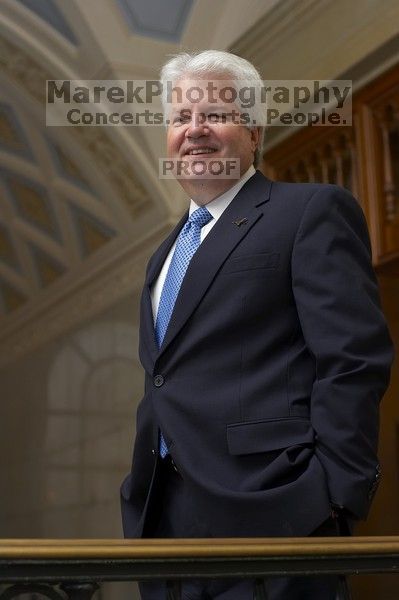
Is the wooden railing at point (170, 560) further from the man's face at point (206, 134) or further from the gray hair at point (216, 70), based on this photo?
the gray hair at point (216, 70)

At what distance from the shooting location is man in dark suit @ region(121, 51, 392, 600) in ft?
5.96

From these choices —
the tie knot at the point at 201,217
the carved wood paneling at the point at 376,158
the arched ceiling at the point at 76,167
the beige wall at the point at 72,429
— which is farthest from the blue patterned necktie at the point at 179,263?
the beige wall at the point at 72,429

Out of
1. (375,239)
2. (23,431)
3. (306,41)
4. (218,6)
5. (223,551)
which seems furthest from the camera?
(23,431)

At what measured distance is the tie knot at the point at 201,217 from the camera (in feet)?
7.37

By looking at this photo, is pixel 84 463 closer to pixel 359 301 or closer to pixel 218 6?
pixel 218 6

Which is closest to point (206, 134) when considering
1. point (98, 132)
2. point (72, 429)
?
point (98, 132)

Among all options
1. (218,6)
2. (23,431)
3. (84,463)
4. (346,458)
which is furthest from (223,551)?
(23,431)

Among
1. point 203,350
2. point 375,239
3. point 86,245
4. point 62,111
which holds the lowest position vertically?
point 203,350

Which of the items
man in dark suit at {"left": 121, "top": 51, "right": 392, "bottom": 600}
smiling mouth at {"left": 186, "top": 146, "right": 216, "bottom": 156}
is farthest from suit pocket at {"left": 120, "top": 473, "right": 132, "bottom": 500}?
smiling mouth at {"left": 186, "top": 146, "right": 216, "bottom": 156}

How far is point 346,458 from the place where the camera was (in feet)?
5.86

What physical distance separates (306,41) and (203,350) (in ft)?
13.6

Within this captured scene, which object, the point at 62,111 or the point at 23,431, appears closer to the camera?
the point at 62,111

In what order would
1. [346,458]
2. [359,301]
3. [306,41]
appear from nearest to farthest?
[346,458]
[359,301]
[306,41]

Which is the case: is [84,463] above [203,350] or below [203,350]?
below
